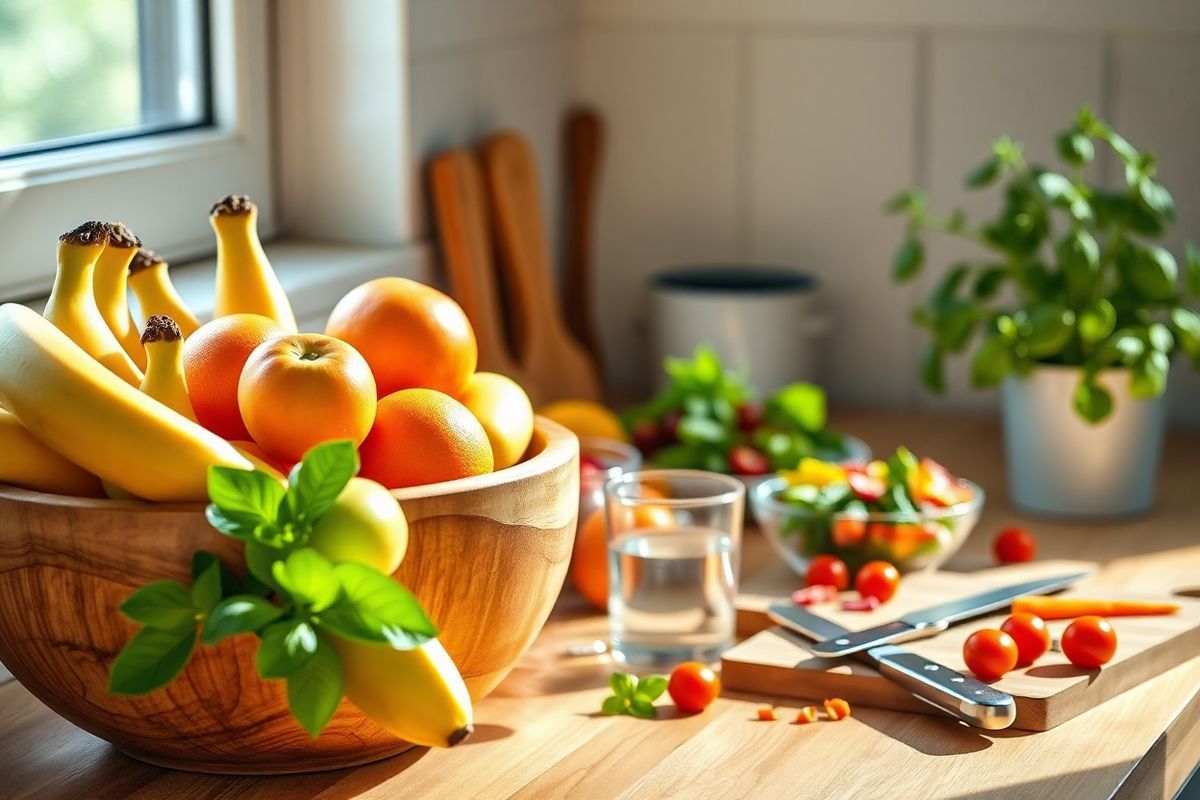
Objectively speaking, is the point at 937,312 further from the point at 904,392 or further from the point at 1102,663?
the point at 1102,663

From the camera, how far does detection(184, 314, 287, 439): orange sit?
0.86 m

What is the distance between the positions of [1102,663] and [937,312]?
533 millimetres

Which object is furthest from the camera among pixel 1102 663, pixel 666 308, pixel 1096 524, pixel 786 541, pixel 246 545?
pixel 666 308

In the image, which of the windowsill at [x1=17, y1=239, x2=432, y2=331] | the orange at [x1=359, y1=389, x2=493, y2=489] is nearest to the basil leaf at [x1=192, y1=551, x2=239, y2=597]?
the orange at [x1=359, y1=389, x2=493, y2=489]

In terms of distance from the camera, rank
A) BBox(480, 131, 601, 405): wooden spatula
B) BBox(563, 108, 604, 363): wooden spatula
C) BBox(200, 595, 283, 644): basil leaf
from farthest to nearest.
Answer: BBox(563, 108, 604, 363): wooden spatula
BBox(480, 131, 601, 405): wooden spatula
BBox(200, 595, 283, 644): basil leaf

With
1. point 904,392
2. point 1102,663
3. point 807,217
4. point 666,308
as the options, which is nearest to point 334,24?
point 666,308

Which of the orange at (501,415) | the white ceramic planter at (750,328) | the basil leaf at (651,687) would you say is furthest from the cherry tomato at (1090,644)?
the white ceramic planter at (750,328)

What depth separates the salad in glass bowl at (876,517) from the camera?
1.17m

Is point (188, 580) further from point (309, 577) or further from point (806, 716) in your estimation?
point (806, 716)

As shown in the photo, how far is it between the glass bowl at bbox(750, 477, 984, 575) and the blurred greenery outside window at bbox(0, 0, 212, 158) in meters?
0.64

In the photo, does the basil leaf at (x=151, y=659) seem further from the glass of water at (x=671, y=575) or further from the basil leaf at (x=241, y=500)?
the glass of water at (x=671, y=575)

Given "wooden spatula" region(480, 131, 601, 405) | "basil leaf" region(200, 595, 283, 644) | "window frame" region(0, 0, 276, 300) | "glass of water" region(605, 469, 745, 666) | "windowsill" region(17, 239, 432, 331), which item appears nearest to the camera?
"basil leaf" region(200, 595, 283, 644)

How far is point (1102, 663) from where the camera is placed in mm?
980

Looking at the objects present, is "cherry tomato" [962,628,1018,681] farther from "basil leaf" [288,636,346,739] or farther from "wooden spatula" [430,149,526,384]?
"wooden spatula" [430,149,526,384]
